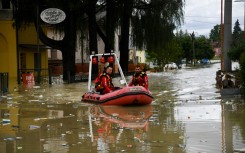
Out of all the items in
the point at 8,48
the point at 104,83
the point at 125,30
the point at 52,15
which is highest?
the point at 52,15

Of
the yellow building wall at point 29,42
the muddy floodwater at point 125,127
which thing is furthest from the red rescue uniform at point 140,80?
the yellow building wall at point 29,42

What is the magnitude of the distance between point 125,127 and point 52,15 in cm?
2010

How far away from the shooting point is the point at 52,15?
2989cm

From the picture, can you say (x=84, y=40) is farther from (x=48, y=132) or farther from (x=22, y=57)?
(x=48, y=132)

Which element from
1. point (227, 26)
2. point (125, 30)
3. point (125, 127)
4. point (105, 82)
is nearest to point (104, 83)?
point (105, 82)

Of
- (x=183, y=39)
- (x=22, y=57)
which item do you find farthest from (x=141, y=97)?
(x=183, y=39)

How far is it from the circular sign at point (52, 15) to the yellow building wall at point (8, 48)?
28.4ft

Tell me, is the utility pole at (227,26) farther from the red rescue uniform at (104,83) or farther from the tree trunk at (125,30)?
the tree trunk at (125,30)

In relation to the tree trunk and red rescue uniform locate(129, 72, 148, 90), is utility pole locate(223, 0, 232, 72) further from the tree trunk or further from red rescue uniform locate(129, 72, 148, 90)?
the tree trunk

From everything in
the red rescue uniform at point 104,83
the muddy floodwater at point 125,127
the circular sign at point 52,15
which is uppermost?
the circular sign at point 52,15

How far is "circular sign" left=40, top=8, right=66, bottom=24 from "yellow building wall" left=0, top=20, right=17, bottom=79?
341 inches

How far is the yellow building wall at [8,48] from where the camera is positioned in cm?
3762

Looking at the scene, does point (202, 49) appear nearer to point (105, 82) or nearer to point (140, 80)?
point (140, 80)

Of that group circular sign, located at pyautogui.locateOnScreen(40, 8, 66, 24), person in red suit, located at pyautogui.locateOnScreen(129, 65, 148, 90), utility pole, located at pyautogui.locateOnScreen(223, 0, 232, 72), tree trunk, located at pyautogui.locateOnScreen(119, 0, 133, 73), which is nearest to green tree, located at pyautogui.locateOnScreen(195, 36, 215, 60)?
tree trunk, located at pyautogui.locateOnScreen(119, 0, 133, 73)
